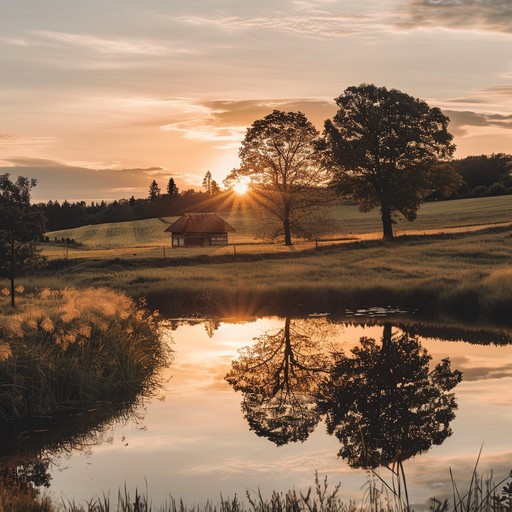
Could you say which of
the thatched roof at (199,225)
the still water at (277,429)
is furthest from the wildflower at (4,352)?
the thatched roof at (199,225)

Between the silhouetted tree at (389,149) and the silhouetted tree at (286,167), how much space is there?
88.7 inches

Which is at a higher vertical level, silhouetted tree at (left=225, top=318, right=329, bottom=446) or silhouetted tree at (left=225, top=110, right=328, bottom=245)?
silhouetted tree at (left=225, top=110, right=328, bottom=245)

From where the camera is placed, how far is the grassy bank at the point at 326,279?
31969 mm

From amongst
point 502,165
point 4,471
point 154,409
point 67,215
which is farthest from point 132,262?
point 67,215

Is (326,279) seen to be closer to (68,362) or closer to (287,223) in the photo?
(68,362)

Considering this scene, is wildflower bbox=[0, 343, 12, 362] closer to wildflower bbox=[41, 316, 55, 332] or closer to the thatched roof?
wildflower bbox=[41, 316, 55, 332]

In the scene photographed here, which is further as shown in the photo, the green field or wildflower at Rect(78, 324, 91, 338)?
the green field

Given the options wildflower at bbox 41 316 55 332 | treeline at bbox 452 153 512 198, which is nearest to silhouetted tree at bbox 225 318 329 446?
wildflower at bbox 41 316 55 332

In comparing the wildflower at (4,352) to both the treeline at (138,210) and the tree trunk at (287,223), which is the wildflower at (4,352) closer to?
the tree trunk at (287,223)

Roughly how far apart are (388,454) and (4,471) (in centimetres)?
640

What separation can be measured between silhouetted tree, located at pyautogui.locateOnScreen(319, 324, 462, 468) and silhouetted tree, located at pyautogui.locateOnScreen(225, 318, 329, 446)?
465 millimetres

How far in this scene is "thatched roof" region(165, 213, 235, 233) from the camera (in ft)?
274

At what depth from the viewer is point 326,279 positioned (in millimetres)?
39812

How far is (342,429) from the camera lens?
13.9 metres
